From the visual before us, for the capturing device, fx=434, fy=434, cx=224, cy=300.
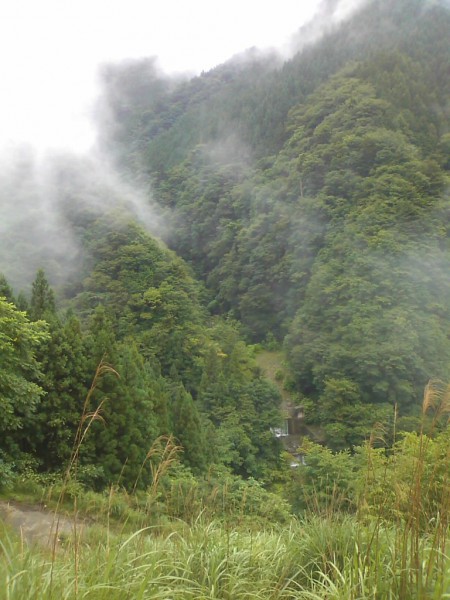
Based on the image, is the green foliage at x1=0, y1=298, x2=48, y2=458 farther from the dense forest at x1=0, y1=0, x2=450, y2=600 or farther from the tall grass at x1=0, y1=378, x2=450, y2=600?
the tall grass at x1=0, y1=378, x2=450, y2=600

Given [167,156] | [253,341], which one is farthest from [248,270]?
[167,156]

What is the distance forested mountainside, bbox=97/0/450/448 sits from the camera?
26.4 meters

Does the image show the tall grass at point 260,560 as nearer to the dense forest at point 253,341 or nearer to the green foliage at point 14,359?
the dense forest at point 253,341

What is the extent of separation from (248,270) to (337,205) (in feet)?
35.9

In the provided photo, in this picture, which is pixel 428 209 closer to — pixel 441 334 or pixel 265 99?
pixel 441 334

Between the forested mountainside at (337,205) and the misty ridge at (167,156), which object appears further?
the misty ridge at (167,156)

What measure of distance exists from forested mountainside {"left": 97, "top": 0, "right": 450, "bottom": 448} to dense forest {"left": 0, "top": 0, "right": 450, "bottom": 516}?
0.19 m

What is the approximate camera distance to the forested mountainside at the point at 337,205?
2638 cm

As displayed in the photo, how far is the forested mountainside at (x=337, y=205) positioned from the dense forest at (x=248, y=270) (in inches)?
7.6

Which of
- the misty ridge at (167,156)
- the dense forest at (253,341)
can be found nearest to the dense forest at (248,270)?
the dense forest at (253,341)

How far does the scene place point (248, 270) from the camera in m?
44.7

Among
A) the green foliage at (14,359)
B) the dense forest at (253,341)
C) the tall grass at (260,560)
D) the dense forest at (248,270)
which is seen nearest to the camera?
the tall grass at (260,560)

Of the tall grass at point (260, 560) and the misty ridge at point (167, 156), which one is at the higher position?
the misty ridge at point (167, 156)

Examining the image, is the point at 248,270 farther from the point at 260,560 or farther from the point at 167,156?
the point at 260,560
